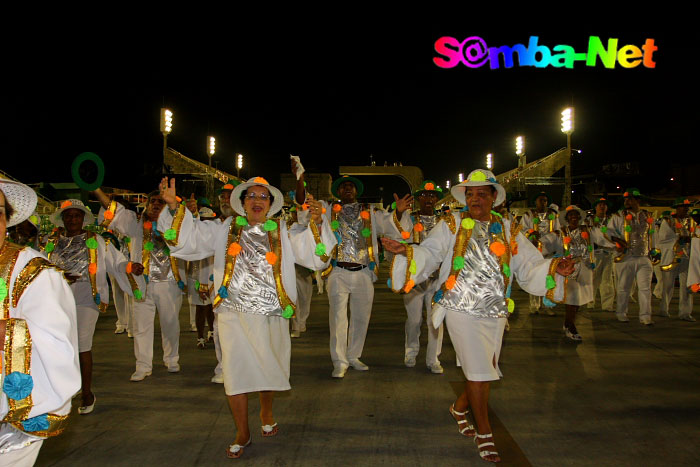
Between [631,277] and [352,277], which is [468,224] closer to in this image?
[352,277]

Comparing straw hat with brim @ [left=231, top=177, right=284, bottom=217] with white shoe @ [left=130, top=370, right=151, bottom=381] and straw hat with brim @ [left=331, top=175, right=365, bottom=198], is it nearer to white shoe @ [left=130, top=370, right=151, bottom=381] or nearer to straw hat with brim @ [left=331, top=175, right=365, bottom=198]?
straw hat with brim @ [left=331, top=175, right=365, bottom=198]

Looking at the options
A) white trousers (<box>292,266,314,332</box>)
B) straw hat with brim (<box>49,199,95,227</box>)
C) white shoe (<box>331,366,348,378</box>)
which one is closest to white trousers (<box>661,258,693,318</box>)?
white trousers (<box>292,266,314,332</box>)

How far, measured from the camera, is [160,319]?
6707 mm

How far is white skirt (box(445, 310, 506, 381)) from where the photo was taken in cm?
426

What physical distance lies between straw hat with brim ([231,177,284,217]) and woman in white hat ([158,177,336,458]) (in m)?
0.01

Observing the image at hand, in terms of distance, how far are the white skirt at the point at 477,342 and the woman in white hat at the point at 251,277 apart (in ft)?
3.85

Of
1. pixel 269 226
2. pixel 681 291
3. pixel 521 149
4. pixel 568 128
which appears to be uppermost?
pixel 521 149

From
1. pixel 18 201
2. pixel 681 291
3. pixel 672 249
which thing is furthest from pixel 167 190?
pixel 672 249

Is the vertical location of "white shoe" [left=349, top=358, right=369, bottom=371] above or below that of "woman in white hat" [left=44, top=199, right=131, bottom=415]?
below

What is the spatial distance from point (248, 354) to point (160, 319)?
2793mm

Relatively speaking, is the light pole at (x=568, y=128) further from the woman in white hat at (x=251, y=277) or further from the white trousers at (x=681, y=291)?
the woman in white hat at (x=251, y=277)

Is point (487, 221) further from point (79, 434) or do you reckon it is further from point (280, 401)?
point (79, 434)

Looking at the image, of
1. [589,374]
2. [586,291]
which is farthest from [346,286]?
[586,291]

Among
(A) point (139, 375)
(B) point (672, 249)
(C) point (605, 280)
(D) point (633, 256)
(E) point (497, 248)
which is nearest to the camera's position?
(E) point (497, 248)
